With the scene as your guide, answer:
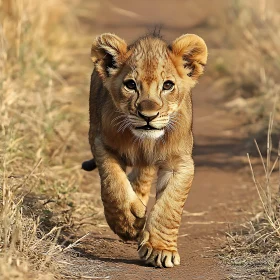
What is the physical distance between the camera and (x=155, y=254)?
245 inches

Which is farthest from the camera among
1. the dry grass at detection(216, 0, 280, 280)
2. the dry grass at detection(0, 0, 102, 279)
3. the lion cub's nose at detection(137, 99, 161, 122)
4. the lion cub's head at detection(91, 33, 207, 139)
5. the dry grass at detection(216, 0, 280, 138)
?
the dry grass at detection(216, 0, 280, 138)

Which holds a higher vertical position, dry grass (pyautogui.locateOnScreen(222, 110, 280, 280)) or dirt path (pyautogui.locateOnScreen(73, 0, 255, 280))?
dry grass (pyautogui.locateOnScreen(222, 110, 280, 280))

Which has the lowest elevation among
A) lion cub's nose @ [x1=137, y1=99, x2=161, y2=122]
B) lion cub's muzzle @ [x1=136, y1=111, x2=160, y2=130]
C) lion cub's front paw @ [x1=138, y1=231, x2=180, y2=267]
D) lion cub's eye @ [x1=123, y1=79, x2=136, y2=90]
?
lion cub's front paw @ [x1=138, y1=231, x2=180, y2=267]

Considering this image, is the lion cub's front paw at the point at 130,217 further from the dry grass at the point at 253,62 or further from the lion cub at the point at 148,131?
the dry grass at the point at 253,62

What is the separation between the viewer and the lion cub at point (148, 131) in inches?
242

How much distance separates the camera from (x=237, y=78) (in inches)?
495

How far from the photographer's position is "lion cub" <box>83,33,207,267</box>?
242 inches

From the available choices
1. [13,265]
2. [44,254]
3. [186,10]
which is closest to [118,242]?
[44,254]

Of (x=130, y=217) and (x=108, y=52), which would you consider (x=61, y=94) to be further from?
(x=130, y=217)

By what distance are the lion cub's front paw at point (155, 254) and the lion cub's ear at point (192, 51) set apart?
126 centimetres

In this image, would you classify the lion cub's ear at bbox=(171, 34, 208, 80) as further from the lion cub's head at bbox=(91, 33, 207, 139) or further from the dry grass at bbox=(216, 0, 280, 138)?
the dry grass at bbox=(216, 0, 280, 138)

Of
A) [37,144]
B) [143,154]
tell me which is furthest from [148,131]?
[37,144]

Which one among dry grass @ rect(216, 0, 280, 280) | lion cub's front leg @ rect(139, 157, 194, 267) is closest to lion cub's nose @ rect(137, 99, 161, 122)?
lion cub's front leg @ rect(139, 157, 194, 267)

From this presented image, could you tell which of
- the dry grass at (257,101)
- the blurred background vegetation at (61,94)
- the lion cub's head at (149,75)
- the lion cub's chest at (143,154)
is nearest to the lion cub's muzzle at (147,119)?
the lion cub's head at (149,75)
